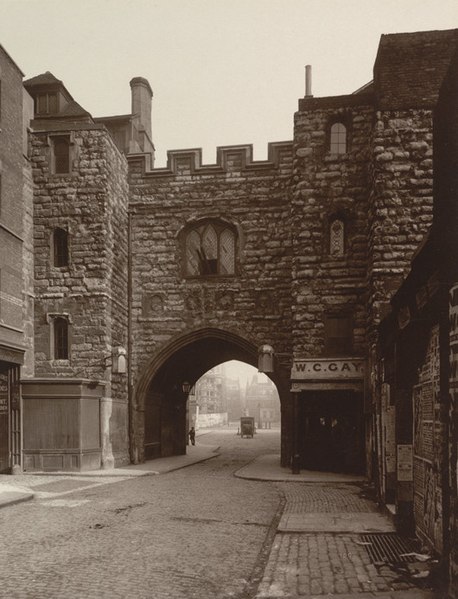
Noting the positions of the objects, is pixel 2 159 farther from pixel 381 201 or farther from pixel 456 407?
pixel 456 407

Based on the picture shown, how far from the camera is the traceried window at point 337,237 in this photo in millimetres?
19062

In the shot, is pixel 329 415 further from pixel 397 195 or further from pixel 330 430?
pixel 397 195

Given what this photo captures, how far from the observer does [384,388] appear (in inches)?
471

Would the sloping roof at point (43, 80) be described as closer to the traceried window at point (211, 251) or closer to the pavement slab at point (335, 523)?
the traceried window at point (211, 251)

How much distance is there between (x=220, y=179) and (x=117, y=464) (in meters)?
9.27

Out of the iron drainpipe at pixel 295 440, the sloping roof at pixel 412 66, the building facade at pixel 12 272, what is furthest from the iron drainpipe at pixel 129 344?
the sloping roof at pixel 412 66

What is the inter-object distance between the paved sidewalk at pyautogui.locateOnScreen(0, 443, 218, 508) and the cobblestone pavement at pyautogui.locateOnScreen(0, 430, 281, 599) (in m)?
0.20

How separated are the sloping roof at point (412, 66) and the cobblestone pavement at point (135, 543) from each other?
9.92 meters

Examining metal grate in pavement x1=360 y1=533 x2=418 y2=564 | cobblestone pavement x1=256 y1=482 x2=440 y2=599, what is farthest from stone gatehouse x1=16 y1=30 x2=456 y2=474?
metal grate in pavement x1=360 y1=533 x2=418 y2=564

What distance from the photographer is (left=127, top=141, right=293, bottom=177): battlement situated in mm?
21047

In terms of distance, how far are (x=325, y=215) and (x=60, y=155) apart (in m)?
8.04

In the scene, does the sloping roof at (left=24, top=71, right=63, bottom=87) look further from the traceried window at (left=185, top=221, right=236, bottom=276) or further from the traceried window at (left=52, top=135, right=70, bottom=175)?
the traceried window at (left=185, top=221, right=236, bottom=276)

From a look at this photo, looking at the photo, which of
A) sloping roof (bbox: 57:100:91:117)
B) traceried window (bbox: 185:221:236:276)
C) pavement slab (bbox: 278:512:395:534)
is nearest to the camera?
pavement slab (bbox: 278:512:395:534)

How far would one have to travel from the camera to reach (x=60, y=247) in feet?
66.0
